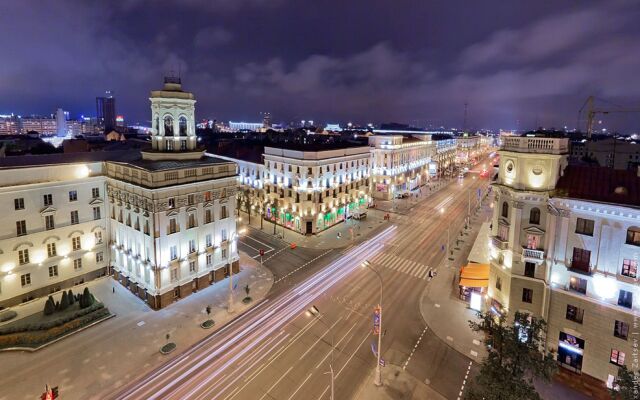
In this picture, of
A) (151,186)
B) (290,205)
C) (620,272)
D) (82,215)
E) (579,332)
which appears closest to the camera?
(620,272)

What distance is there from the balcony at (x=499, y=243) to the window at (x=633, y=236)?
1065 centimetres

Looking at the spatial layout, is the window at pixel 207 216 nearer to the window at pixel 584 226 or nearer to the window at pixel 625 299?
the window at pixel 584 226

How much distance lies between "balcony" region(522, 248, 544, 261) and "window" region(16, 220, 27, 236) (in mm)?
62771

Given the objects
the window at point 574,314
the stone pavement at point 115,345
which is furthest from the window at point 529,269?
the stone pavement at point 115,345

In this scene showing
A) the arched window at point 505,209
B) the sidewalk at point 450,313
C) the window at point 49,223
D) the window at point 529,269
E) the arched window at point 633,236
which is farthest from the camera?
the window at point 49,223

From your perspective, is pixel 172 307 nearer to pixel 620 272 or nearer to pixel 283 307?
pixel 283 307

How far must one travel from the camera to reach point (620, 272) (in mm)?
32750

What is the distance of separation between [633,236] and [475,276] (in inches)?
731

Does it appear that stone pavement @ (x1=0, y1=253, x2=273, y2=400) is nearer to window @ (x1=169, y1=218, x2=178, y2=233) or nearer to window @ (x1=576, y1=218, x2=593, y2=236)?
window @ (x1=169, y1=218, x2=178, y2=233)

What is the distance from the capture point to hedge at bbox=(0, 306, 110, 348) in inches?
1518

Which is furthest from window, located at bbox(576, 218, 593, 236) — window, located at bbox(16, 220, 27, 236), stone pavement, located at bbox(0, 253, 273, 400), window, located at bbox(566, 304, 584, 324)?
window, located at bbox(16, 220, 27, 236)

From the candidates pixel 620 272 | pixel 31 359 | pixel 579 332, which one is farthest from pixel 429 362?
pixel 31 359

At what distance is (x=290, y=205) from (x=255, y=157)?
19.9 meters

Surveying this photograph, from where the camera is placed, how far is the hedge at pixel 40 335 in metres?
38.6
